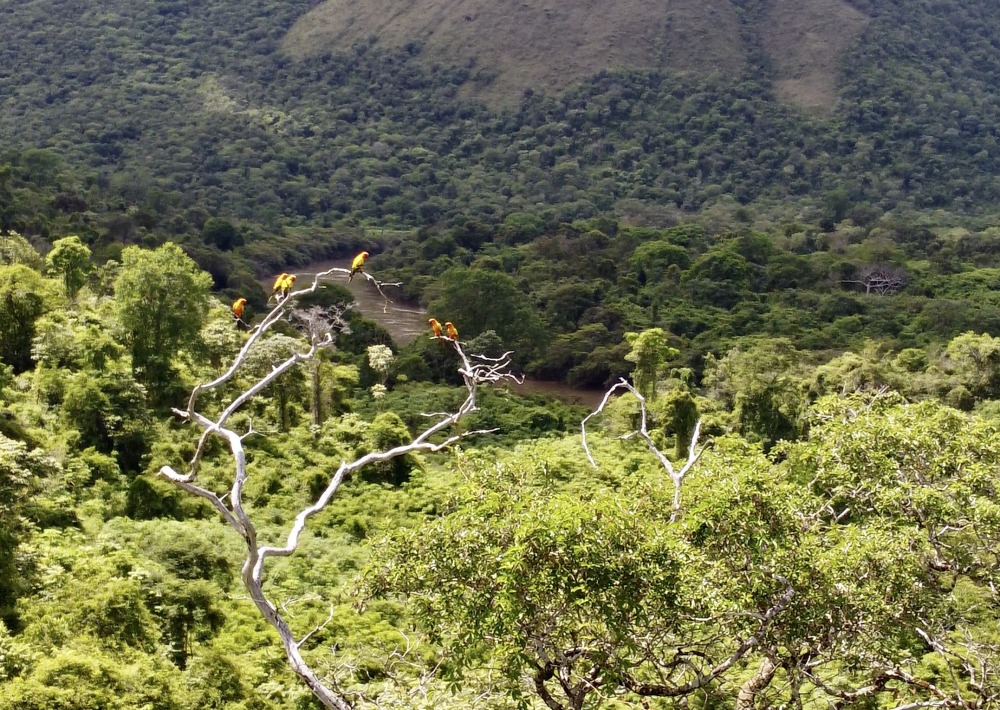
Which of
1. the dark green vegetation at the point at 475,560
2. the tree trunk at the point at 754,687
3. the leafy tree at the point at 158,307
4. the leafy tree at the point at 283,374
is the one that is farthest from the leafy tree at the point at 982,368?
Answer: the tree trunk at the point at 754,687

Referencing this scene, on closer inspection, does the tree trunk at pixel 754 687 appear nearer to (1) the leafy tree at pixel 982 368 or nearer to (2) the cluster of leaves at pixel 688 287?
(2) the cluster of leaves at pixel 688 287

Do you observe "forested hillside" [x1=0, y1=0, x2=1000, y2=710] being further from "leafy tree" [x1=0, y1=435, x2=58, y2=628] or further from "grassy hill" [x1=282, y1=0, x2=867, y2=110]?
"grassy hill" [x1=282, y1=0, x2=867, y2=110]

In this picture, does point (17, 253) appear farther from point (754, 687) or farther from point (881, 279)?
point (881, 279)

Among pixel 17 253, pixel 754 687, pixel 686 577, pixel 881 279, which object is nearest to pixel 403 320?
pixel 17 253

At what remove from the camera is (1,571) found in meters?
12.0

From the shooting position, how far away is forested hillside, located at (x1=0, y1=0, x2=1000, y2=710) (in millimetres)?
8664

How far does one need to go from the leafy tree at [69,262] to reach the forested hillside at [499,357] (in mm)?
93

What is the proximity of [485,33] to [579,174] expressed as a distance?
24084 millimetres

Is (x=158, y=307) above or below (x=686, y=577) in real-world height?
below

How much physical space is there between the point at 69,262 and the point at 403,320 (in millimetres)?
24800

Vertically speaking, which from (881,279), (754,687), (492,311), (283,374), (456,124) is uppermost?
(754,687)

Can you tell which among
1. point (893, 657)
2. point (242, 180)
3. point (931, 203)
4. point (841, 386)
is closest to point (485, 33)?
point (242, 180)

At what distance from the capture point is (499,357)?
17.9 meters

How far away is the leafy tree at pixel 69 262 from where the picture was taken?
28719 mm
